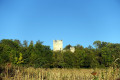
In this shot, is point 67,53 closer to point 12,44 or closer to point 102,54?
point 102,54

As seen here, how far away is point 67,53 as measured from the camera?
1667cm

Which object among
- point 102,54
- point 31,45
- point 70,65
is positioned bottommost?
point 70,65

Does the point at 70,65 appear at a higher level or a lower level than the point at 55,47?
lower

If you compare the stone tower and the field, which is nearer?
the field

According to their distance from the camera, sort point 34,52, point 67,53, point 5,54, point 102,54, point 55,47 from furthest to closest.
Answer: point 55,47
point 102,54
point 67,53
point 34,52
point 5,54

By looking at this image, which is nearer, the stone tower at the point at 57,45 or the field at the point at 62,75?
the field at the point at 62,75

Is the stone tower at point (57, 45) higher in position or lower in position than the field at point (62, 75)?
higher

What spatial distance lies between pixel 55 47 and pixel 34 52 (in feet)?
63.5

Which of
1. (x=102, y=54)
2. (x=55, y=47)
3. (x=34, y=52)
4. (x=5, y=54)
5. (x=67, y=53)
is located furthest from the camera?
(x=55, y=47)

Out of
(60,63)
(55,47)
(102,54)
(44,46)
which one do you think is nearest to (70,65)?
(60,63)

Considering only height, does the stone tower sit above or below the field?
above

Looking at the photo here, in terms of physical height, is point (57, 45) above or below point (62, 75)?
above

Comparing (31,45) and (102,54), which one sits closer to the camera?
(31,45)

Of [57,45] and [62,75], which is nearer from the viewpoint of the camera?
[62,75]
